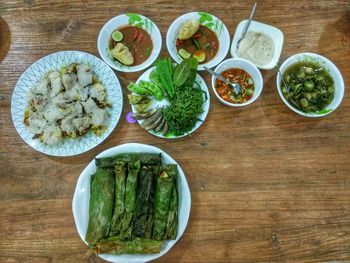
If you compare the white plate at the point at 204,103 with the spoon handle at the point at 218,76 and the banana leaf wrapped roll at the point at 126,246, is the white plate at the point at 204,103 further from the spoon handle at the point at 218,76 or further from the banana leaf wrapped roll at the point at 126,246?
the banana leaf wrapped roll at the point at 126,246

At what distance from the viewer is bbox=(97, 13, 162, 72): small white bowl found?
2264 millimetres

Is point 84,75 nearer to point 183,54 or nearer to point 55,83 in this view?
point 55,83

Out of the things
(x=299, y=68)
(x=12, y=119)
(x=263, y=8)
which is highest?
Result: (x=263, y=8)

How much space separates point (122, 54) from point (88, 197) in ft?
2.89

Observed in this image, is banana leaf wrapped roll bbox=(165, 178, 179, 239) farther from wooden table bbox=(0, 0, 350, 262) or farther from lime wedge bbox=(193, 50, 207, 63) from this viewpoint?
lime wedge bbox=(193, 50, 207, 63)

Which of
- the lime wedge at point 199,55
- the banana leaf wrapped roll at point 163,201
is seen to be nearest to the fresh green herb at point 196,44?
the lime wedge at point 199,55

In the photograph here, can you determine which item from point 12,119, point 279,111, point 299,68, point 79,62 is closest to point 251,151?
point 279,111

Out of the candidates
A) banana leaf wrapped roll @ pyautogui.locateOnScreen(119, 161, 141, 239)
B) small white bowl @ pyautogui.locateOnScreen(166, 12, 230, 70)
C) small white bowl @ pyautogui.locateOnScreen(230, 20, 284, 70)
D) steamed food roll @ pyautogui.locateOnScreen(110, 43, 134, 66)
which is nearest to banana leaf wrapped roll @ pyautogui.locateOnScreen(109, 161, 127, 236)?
banana leaf wrapped roll @ pyautogui.locateOnScreen(119, 161, 141, 239)

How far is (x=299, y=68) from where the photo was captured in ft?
7.41

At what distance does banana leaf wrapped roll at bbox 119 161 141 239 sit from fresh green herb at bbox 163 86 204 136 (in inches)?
12.4

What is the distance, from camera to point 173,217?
208 cm

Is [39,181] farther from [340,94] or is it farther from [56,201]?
[340,94]

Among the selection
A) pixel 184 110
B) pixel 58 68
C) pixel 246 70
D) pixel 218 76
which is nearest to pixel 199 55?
pixel 218 76

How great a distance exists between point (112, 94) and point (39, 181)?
69 cm
